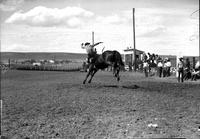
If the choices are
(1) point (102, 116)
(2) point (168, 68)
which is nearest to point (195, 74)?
(2) point (168, 68)

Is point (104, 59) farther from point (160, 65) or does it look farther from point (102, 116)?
point (160, 65)

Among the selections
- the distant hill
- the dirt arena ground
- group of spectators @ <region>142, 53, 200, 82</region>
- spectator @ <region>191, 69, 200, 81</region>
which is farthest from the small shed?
the distant hill

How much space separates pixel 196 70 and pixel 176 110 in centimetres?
1352

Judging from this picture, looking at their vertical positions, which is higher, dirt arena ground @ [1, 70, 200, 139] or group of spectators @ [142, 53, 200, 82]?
group of spectators @ [142, 53, 200, 82]

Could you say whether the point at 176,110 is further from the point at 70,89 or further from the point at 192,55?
the point at 192,55

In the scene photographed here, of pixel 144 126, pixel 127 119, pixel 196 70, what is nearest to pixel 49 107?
pixel 127 119

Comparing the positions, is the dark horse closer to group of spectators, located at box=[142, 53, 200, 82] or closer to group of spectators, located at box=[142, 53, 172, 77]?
group of spectators, located at box=[142, 53, 200, 82]

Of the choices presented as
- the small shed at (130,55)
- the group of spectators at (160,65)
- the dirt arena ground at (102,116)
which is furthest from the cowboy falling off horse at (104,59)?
the small shed at (130,55)

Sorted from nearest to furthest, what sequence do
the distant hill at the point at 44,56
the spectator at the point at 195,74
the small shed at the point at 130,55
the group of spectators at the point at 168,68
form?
the group of spectators at the point at 168,68 → the spectator at the point at 195,74 → the small shed at the point at 130,55 → the distant hill at the point at 44,56

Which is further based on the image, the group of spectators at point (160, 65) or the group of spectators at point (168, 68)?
the group of spectators at point (160, 65)

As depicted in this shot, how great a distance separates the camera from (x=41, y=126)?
799 centimetres

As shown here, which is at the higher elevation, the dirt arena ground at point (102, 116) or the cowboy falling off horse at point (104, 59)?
the cowboy falling off horse at point (104, 59)

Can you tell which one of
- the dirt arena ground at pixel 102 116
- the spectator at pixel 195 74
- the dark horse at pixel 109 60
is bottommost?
the dirt arena ground at pixel 102 116

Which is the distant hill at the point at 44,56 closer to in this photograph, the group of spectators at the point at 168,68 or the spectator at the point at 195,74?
the group of spectators at the point at 168,68
